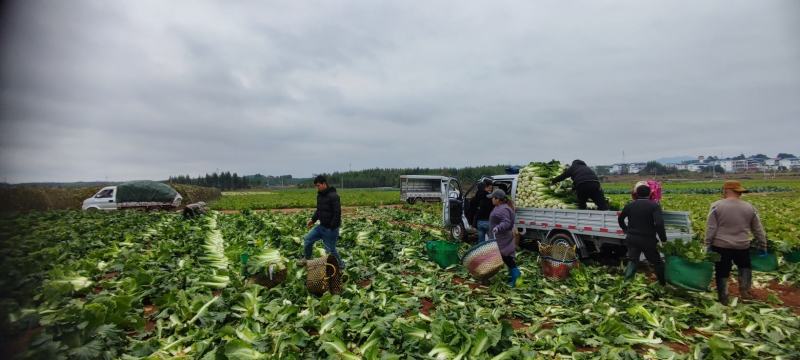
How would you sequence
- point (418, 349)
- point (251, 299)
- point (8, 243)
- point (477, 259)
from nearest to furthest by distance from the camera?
1. point (8, 243)
2. point (418, 349)
3. point (251, 299)
4. point (477, 259)

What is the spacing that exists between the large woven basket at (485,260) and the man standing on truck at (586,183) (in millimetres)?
3456

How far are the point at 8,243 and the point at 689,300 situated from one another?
8154 mm

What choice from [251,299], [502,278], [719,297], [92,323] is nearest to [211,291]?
[251,299]

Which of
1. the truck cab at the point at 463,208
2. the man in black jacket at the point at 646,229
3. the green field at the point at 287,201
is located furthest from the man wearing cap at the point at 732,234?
the green field at the point at 287,201

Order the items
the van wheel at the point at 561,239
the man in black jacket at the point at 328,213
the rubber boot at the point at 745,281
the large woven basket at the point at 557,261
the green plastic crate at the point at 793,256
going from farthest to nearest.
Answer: the van wheel at the point at 561,239
the green plastic crate at the point at 793,256
the large woven basket at the point at 557,261
the man in black jacket at the point at 328,213
the rubber boot at the point at 745,281

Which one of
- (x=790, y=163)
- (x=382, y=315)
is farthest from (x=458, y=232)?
(x=790, y=163)

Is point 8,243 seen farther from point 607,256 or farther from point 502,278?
point 607,256

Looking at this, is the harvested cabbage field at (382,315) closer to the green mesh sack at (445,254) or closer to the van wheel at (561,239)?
the green mesh sack at (445,254)

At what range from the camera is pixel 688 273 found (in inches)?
250

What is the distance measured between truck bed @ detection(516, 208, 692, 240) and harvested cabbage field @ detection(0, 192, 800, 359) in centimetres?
89

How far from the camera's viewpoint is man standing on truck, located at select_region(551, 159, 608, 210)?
9.17 m

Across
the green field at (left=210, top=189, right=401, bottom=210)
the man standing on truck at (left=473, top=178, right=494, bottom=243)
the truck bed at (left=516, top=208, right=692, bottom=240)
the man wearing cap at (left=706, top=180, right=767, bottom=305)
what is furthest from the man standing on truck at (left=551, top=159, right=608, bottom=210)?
the green field at (left=210, top=189, right=401, bottom=210)

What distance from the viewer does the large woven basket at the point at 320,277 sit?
6246 millimetres

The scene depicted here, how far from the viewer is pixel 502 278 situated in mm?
7676
